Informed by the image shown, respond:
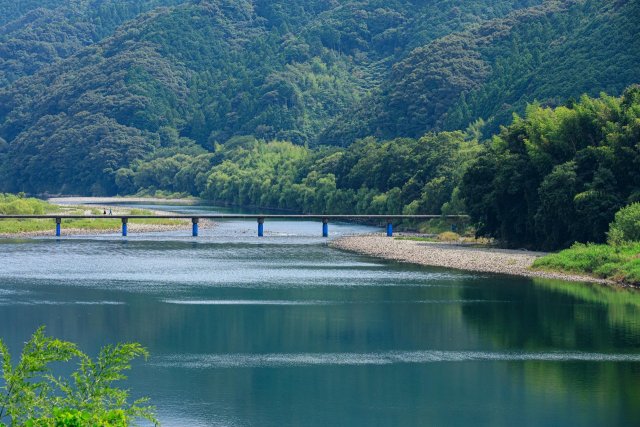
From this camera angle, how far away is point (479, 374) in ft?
157

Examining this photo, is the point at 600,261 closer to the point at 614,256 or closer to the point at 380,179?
the point at 614,256

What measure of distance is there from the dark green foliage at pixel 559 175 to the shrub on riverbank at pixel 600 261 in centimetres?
356

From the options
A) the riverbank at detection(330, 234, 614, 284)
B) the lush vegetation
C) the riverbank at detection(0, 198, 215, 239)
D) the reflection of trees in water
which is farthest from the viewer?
the riverbank at detection(0, 198, 215, 239)

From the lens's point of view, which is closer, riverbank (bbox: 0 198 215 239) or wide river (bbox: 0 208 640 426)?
wide river (bbox: 0 208 640 426)

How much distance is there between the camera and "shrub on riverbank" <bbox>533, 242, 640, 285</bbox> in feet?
243

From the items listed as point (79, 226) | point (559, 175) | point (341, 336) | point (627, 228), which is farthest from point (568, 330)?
point (79, 226)

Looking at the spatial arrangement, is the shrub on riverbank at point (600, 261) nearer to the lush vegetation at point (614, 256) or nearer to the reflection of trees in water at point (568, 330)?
the lush vegetation at point (614, 256)

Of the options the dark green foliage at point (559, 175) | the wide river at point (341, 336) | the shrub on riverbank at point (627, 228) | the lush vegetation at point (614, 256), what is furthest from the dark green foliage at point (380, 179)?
the shrub on riverbank at point (627, 228)

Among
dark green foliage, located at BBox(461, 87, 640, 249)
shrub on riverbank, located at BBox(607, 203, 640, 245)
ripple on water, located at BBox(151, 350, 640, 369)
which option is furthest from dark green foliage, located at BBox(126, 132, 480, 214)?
ripple on water, located at BBox(151, 350, 640, 369)

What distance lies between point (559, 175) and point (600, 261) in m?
10.7

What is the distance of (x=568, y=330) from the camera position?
59312 mm

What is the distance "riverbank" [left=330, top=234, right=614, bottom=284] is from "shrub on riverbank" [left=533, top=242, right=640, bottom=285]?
30.8 inches

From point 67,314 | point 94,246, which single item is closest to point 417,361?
point 67,314

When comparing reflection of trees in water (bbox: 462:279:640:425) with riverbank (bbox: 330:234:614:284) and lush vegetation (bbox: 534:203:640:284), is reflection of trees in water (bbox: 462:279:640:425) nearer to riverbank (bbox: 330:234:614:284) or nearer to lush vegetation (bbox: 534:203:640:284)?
lush vegetation (bbox: 534:203:640:284)
